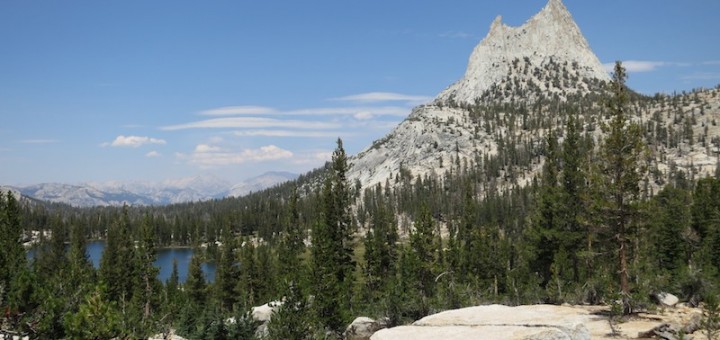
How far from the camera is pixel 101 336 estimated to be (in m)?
21.6

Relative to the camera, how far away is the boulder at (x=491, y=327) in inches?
711

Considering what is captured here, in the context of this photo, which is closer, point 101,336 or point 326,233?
point 101,336

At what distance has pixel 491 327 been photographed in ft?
64.2

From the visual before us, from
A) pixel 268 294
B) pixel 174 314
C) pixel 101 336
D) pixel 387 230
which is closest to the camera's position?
pixel 101 336

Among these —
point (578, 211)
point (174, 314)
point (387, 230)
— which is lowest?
point (174, 314)

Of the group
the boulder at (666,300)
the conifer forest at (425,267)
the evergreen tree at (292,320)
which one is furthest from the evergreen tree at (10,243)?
the boulder at (666,300)

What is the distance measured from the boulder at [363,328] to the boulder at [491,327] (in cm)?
2287

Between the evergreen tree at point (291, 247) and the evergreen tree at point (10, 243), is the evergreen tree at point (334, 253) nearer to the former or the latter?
the evergreen tree at point (291, 247)

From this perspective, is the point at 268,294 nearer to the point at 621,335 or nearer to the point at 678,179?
the point at 621,335

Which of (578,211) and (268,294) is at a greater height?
(578,211)

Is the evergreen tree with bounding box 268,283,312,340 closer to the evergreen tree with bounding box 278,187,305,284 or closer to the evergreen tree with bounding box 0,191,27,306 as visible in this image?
the evergreen tree with bounding box 278,187,305,284

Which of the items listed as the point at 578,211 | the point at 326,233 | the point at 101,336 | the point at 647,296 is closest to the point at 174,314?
the point at 326,233

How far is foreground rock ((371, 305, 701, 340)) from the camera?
60.2 feet

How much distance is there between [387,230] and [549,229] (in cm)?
5173
